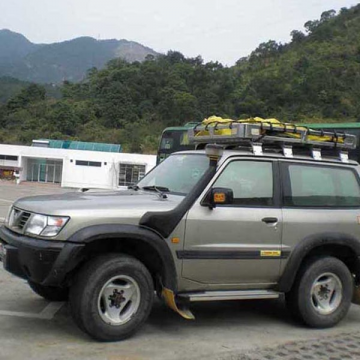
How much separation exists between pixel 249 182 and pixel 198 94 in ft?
317

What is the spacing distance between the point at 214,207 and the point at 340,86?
80839mm

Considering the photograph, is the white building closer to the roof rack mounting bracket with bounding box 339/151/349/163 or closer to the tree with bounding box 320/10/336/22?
the roof rack mounting bracket with bounding box 339/151/349/163

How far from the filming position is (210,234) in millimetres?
5188

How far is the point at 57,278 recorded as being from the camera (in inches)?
181

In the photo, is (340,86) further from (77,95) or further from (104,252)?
(104,252)

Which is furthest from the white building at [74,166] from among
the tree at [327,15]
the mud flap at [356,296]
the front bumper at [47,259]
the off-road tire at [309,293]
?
the tree at [327,15]

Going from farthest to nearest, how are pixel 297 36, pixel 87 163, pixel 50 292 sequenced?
pixel 297 36
pixel 87 163
pixel 50 292

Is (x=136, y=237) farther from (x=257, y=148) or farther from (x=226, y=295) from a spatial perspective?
(x=257, y=148)

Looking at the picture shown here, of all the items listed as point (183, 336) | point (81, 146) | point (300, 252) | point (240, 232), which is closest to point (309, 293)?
point (300, 252)

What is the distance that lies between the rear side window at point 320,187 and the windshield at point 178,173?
97cm

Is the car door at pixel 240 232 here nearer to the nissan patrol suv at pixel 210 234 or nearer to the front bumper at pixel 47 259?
the nissan patrol suv at pixel 210 234

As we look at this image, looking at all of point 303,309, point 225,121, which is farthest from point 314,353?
point 225,121

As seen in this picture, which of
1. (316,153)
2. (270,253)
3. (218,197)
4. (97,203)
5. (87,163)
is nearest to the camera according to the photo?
(97,203)

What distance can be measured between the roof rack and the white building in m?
46.0
